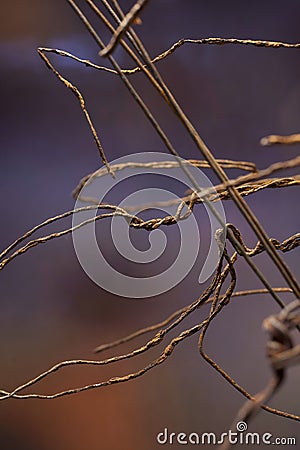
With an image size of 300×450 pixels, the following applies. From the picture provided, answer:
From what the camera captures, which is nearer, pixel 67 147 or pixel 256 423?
pixel 256 423

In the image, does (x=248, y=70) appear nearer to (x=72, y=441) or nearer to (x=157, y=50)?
(x=157, y=50)

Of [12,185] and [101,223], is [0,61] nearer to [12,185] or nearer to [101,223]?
[12,185]

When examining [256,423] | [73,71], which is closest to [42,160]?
[73,71]

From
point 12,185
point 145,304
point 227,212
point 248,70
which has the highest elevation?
point 248,70

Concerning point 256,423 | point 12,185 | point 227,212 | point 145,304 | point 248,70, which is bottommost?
point 256,423

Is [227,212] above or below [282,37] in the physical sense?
below

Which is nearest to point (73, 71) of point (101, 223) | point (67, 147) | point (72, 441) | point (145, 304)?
point (67, 147)
